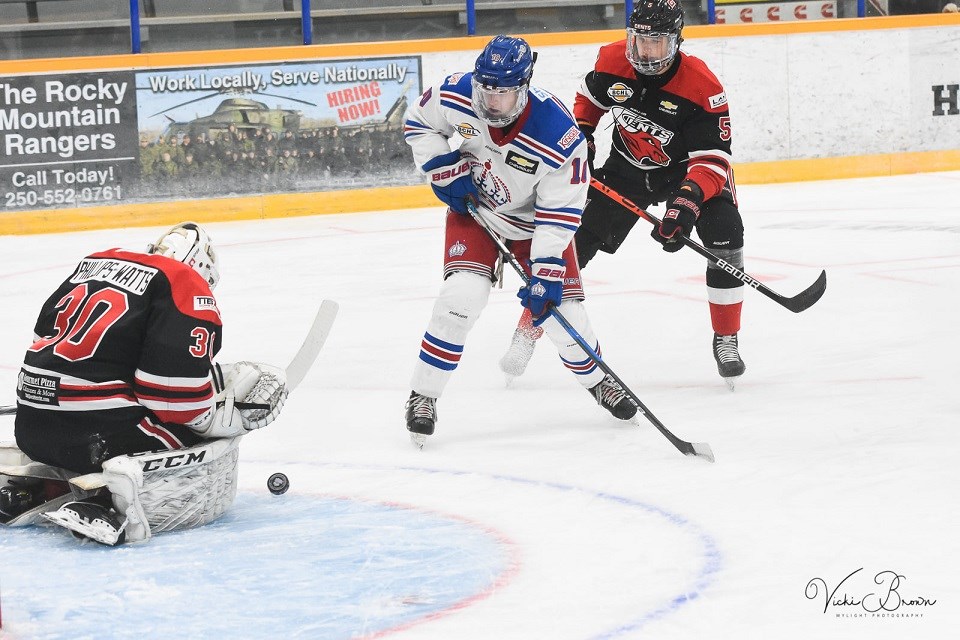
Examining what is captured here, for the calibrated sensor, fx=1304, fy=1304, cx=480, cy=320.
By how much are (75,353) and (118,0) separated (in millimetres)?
6366

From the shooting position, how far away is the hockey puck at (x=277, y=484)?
8.57 ft

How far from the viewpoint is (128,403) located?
2.33 metres

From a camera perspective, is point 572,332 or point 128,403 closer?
point 128,403

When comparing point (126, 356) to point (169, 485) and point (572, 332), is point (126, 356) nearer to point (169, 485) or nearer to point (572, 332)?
point (169, 485)

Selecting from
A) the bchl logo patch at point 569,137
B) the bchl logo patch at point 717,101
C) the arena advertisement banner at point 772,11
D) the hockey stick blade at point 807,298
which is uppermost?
the arena advertisement banner at point 772,11

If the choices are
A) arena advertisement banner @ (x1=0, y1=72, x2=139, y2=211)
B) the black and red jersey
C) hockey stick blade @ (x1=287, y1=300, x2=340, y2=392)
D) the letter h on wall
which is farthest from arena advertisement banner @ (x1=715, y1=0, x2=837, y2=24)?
hockey stick blade @ (x1=287, y1=300, x2=340, y2=392)

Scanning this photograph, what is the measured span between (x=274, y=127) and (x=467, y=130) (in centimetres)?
464

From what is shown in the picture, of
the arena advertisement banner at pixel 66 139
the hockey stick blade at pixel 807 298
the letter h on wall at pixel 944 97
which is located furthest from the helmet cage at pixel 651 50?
the letter h on wall at pixel 944 97

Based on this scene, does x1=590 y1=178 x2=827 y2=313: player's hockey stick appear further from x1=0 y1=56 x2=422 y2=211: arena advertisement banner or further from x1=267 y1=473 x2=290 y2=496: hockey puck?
x1=0 y1=56 x2=422 y2=211: arena advertisement banner

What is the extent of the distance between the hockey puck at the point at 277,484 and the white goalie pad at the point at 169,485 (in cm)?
15

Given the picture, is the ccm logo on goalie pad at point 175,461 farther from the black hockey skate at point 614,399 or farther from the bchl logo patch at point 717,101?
the bchl logo patch at point 717,101

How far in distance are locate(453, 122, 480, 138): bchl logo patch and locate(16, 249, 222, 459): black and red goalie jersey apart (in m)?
1.03

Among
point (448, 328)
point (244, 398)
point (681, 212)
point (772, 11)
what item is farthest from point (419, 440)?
point (772, 11)

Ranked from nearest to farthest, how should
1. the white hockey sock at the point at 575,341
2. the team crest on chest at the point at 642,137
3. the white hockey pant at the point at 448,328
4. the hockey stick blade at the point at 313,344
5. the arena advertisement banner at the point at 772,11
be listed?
the hockey stick blade at the point at 313,344 < the white hockey pant at the point at 448,328 < the white hockey sock at the point at 575,341 < the team crest on chest at the point at 642,137 < the arena advertisement banner at the point at 772,11
